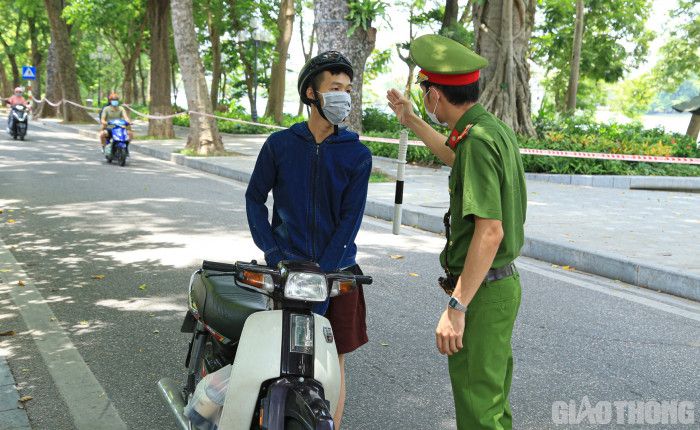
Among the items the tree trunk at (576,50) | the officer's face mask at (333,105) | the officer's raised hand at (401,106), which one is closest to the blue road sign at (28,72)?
the tree trunk at (576,50)

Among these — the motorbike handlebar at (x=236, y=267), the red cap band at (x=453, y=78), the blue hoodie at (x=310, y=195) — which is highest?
the red cap band at (x=453, y=78)

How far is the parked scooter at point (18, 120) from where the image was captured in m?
21.0

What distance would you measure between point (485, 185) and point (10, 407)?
2.74 metres

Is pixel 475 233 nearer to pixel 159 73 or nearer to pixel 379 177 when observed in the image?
pixel 379 177

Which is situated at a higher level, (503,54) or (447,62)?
(503,54)

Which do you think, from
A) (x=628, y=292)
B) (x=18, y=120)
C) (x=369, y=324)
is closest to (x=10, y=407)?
(x=369, y=324)

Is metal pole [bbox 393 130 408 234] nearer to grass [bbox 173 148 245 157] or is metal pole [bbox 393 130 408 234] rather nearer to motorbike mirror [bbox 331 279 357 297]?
motorbike mirror [bbox 331 279 357 297]

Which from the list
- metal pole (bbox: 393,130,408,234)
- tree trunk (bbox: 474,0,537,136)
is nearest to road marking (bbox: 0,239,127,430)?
metal pole (bbox: 393,130,408,234)

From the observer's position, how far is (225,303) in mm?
2879

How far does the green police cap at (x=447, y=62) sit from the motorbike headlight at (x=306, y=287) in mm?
763

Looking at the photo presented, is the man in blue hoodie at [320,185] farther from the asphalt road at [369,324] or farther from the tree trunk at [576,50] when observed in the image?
the tree trunk at [576,50]

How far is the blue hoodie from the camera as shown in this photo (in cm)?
294

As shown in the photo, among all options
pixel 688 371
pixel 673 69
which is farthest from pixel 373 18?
pixel 673 69

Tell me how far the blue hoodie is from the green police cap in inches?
21.6
